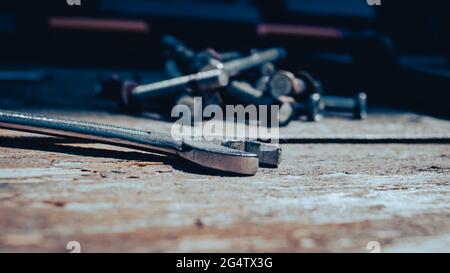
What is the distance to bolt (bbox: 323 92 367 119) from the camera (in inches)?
78.9

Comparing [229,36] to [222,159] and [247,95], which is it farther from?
[222,159]

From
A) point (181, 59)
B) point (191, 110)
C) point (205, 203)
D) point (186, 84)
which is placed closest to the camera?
point (205, 203)

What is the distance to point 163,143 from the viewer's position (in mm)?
1034

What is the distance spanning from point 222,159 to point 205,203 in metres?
0.18

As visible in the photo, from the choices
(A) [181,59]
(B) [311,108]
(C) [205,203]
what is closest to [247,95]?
(B) [311,108]

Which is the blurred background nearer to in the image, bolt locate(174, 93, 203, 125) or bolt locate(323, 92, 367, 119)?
bolt locate(323, 92, 367, 119)

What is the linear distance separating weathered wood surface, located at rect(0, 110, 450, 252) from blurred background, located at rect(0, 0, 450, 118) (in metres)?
1.66

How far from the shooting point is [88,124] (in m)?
1.05

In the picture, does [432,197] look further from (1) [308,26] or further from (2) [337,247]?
(1) [308,26]

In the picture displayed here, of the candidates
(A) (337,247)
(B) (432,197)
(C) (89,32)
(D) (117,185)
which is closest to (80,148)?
(D) (117,185)

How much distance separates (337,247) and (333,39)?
3.20 metres

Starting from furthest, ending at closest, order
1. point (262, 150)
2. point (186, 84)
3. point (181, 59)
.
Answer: point (181, 59)
point (186, 84)
point (262, 150)
